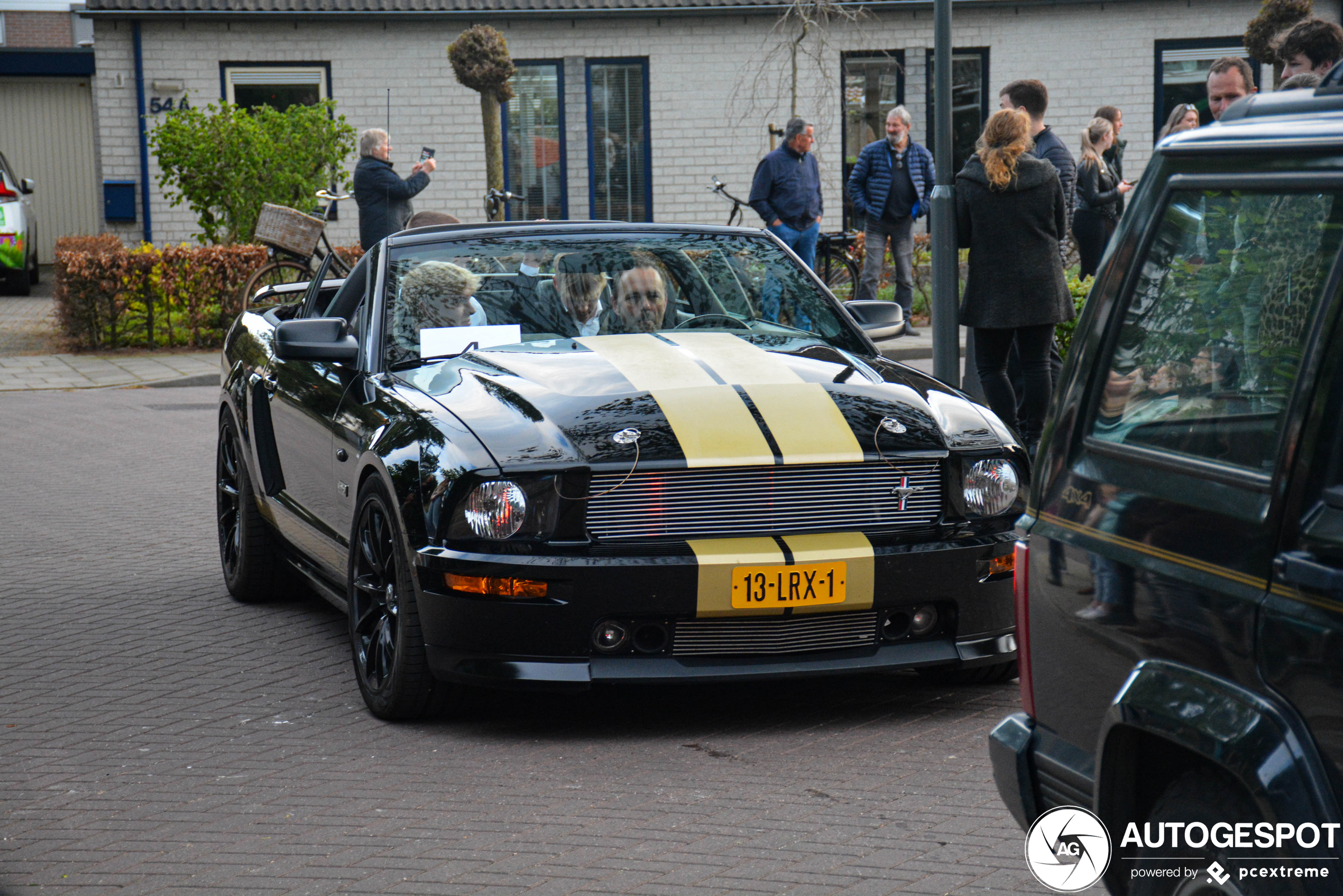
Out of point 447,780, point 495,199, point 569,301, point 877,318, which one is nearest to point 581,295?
point 569,301

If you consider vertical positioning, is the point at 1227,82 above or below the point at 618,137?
below

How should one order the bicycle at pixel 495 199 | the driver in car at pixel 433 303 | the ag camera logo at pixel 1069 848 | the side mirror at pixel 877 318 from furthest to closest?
the bicycle at pixel 495 199
the side mirror at pixel 877 318
the driver in car at pixel 433 303
the ag camera logo at pixel 1069 848

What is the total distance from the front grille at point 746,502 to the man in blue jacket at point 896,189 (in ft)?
35.5

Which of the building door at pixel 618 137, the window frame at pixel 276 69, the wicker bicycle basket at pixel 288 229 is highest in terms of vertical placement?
the window frame at pixel 276 69

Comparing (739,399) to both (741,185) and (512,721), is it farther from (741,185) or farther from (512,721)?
(741,185)

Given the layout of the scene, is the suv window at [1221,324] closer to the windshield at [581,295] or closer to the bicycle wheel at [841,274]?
the windshield at [581,295]

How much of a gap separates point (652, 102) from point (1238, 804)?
21.0 m

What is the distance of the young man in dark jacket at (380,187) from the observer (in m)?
15.2

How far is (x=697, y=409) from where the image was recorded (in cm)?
467

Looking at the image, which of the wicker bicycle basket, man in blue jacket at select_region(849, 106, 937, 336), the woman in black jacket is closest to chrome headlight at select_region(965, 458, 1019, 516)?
the woman in black jacket

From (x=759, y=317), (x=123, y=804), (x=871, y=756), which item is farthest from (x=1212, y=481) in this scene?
(x=759, y=317)

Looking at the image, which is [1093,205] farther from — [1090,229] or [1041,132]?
[1041,132]

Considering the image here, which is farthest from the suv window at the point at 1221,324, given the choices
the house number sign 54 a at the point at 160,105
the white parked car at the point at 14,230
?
the white parked car at the point at 14,230

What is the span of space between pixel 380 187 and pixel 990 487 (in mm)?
11382
